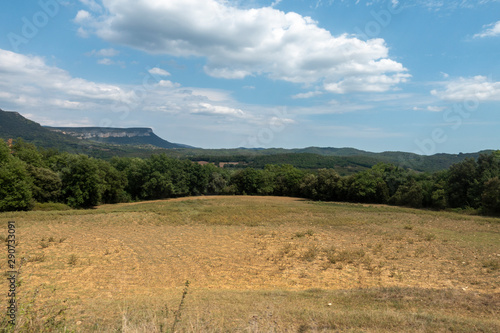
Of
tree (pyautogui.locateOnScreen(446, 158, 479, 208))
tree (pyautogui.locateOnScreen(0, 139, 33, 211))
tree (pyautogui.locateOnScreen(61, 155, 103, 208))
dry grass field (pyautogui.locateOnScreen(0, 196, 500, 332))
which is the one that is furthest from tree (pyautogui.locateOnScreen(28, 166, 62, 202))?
tree (pyautogui.locateOnScreen(446, 158, 479, 208))

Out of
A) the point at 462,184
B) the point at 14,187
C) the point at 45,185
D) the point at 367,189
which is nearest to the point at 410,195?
the point at 462,184

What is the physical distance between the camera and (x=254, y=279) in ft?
39.1

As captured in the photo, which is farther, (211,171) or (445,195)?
(211,171)

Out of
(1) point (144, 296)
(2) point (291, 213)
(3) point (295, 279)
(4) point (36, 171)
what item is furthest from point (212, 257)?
(4) point (36, 171)

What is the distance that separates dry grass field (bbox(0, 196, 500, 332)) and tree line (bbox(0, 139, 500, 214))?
15.1 metres

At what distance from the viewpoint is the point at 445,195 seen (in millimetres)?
44844

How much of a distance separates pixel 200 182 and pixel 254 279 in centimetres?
5774

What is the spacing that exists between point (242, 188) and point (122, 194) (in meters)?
27.7

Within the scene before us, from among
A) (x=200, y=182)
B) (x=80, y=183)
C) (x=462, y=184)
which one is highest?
(x=462, y=184)

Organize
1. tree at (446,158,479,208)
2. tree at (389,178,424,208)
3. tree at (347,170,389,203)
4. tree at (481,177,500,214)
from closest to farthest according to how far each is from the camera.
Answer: tree at (481,177,500,214), tree at (446,158,479,208), tree at (389,178,424,208), tree at (347,170,389,203)

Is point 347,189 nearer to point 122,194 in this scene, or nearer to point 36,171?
point 122,194

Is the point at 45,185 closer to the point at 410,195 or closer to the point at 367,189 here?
the point at 367,189

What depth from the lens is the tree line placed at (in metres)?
35.6

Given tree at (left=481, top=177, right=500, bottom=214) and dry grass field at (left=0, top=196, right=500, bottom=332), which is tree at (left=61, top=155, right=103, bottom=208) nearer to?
dry grass field at (left=0, top=196, right=500, bottom=332)
